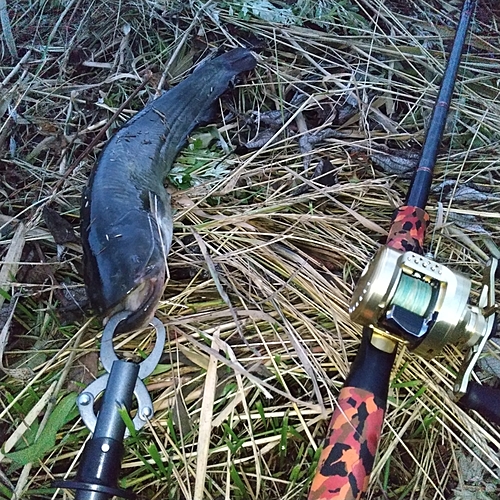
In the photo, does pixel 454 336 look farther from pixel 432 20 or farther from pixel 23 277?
pixel 432 20

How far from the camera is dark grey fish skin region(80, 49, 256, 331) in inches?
67.4

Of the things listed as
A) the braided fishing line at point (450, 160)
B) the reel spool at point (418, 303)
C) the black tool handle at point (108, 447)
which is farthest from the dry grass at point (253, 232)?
the reel spool at point (418, 303)

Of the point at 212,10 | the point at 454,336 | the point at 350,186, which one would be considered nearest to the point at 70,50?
the point at 212,10

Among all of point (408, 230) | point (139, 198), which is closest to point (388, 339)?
point (408, 230)

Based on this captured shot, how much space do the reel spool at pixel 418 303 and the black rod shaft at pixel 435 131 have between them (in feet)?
1.36

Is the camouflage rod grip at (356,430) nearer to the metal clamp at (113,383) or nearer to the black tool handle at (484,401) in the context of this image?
the black tool handle at (484,401)

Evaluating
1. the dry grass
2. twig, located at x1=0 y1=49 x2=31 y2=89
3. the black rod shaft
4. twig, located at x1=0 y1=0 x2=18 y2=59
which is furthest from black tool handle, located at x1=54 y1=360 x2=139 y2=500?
twig, located at x1=0 y1=0 x2=18 y2=59

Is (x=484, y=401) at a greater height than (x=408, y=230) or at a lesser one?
lesser

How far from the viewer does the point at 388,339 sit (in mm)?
1461

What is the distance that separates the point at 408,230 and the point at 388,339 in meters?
0.38

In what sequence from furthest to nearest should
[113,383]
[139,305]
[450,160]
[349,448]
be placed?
[450,160] → [139,305] → [113,383] → [349,448]

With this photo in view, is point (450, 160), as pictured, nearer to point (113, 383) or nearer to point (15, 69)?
point (113, 383)

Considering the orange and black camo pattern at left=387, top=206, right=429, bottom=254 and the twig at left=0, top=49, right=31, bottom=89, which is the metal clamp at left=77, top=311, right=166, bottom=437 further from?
the twig at left=0, top=49, right=31, bottom=89

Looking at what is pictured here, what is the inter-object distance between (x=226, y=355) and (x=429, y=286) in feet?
1.94
